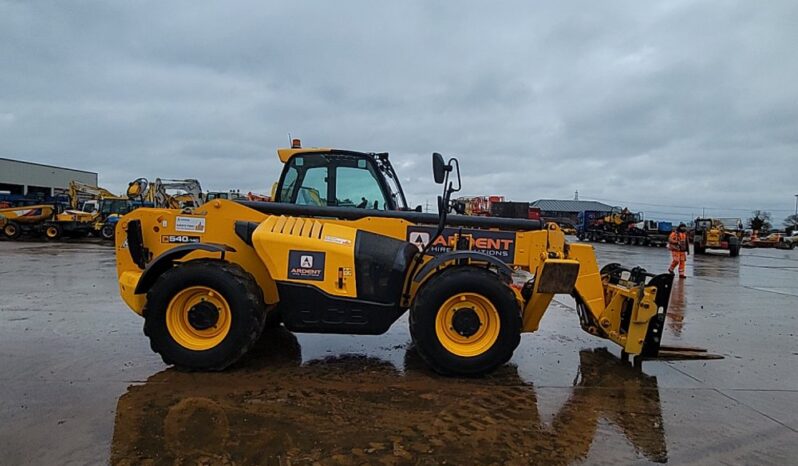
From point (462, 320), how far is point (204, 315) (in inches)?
92.3

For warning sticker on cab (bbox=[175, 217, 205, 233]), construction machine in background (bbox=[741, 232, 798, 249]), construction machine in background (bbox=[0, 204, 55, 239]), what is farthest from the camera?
construction machine in background (bbox=[741, 232, 798, 249])

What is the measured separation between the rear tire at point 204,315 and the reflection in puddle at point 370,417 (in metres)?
0.19

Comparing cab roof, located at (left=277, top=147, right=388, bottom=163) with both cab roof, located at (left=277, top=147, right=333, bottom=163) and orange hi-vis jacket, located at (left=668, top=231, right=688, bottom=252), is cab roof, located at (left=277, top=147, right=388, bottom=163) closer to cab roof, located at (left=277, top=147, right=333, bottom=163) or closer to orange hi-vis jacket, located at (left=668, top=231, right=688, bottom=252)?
cab roof, located at (left=277, top=147, right=333, bottom=163)

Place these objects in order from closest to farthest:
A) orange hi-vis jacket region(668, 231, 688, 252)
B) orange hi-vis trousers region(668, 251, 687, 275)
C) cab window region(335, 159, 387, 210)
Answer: cab window region(335, 159, 387, 210) → orange hi-vis trousers region(668, 251, 687, 275) → orange hi-vis jacket region(668, 231, 688, 252)

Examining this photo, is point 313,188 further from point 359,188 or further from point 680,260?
point 680,260

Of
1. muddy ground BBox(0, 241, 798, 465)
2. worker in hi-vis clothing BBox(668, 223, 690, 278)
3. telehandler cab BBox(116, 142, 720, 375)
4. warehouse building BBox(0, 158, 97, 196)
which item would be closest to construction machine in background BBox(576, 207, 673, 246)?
worker in hi-vis clothing BBox(668, 223, 690, 278)

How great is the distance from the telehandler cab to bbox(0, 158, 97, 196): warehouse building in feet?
217

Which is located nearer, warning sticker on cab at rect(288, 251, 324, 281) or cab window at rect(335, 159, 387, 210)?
warning sticker on cab at rect(288, 251, 324, 281)

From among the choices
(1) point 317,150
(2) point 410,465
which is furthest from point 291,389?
(1) point 317,150

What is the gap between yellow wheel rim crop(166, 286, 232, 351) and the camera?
4914mm

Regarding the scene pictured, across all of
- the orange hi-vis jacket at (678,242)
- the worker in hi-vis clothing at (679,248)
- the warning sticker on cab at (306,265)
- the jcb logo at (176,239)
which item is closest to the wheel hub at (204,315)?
the warning sticker on cab at (306,265)

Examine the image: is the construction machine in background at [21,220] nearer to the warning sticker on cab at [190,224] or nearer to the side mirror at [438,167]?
the warning sticker on cab at [190,224]

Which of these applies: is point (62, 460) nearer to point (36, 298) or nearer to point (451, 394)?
point (451, 394)

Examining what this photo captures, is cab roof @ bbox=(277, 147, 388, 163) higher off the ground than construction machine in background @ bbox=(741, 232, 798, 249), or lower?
higher
